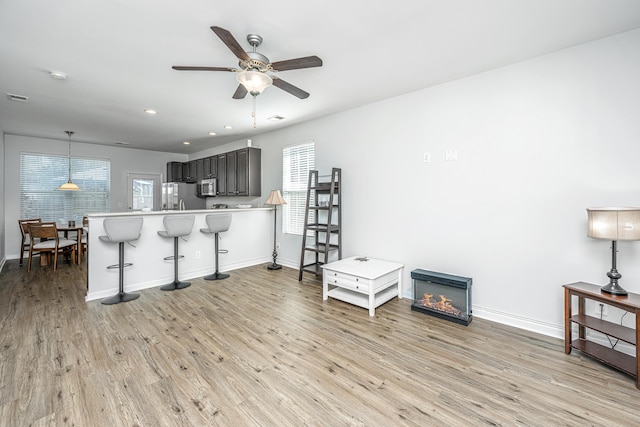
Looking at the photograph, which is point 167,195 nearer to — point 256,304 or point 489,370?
point 256,304

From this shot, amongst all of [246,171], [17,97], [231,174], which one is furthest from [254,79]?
[231,174]

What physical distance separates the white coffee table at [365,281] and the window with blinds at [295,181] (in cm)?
159

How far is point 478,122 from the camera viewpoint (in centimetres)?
301

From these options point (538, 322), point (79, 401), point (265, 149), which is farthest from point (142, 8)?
point (538, 322)

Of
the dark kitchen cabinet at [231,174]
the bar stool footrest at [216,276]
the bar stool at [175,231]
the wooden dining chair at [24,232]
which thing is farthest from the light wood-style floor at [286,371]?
the dark kitchen cabinet at [231,174]

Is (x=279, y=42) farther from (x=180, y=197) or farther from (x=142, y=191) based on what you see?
(x=142, y=191)

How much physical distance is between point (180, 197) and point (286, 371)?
5840 mm

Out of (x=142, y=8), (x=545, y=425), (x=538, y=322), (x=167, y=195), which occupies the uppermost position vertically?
(x=142, y=8)

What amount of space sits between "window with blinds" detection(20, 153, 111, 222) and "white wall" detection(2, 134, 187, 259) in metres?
0.11

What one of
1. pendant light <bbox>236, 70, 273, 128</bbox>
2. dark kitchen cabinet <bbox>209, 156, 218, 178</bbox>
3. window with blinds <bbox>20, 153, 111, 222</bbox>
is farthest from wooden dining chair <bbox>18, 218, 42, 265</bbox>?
pendant light <bbox>236, 70, 273, 128</bbox>

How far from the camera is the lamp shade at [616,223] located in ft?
6.55

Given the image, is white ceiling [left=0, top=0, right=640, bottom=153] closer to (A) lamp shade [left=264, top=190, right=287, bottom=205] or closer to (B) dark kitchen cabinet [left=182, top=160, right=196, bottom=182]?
(A) lamp shade [left=264, top=190, right=287, bottom=205]

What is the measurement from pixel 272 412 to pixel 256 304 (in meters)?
1.81

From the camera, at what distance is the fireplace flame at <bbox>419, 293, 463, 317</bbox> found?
2963 millimetres
